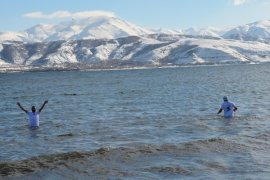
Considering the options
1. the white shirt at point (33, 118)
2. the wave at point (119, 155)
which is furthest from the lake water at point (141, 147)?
the white shirt at point (33, 118)

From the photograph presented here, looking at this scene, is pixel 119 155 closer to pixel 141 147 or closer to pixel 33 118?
pixel 141 147

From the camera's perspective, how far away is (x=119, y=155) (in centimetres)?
2152

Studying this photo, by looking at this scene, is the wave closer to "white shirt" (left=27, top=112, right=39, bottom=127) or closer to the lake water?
the lake water

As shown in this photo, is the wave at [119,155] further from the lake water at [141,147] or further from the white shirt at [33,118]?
the white shirt at [33,118]

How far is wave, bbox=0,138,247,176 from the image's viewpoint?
1932 centimetres

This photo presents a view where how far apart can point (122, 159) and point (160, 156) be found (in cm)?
172

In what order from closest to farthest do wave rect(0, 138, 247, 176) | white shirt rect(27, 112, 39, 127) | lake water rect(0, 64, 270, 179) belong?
lake water rect(0, 64, 270, 179)
wave rect(0, 138, 247, 176)
white shirt rect(27, 112, 39, 127)

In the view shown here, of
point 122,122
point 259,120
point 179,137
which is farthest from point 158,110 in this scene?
point 179,137

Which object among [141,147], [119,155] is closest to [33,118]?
[141,147]

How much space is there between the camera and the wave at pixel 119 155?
761 inches

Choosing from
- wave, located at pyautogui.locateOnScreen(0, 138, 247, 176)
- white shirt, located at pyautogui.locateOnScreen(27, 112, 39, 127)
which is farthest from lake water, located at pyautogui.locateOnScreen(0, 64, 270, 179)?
white shirt, located at pyautogui.locateOnScreen(27, 112, 39, 127)

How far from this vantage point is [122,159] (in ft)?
68.0

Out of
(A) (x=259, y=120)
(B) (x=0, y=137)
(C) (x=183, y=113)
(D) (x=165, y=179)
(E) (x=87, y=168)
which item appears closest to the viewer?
→ (D) (x=165, y=179)

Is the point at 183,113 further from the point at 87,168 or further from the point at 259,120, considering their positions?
the point at 87,168
